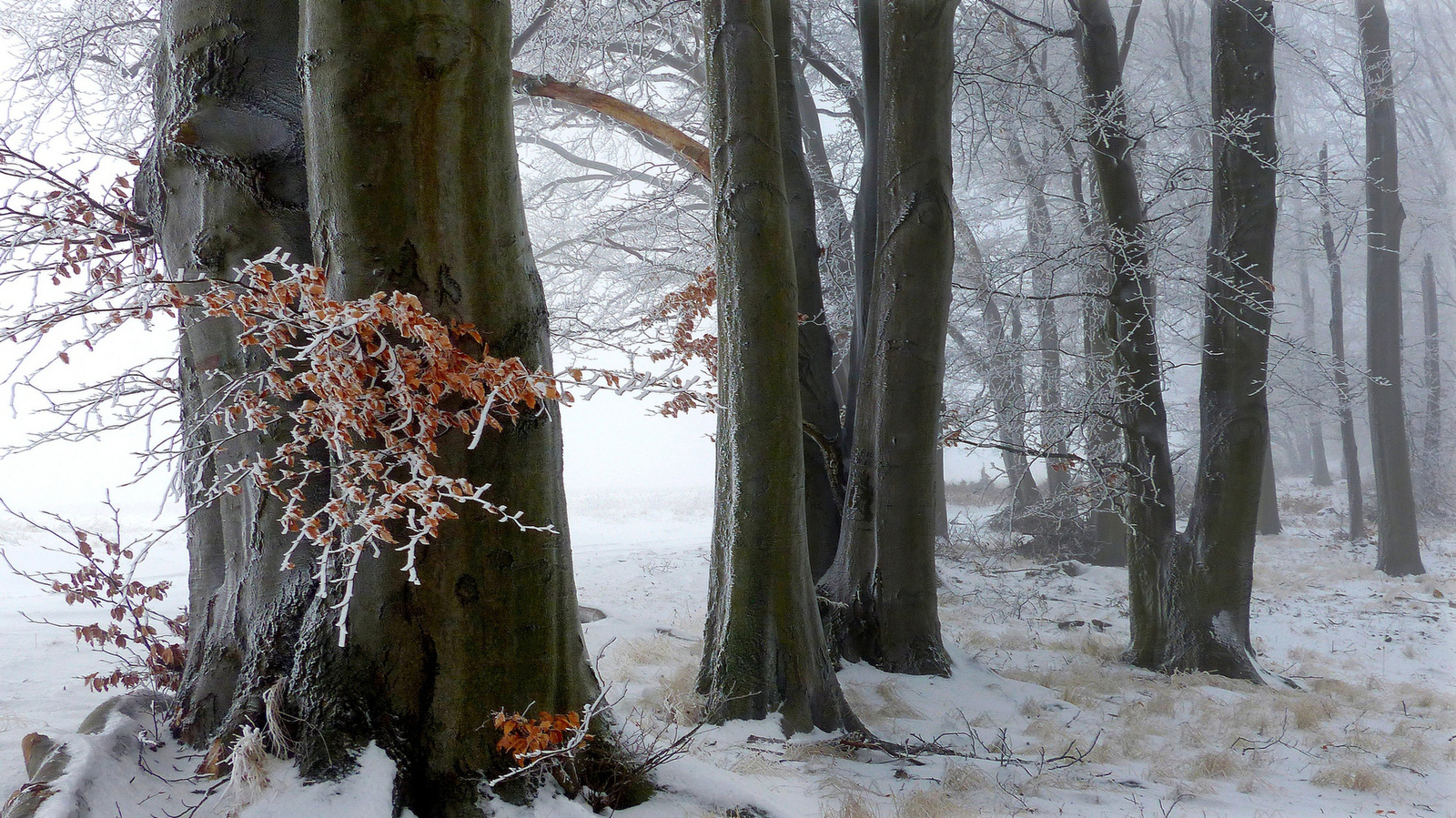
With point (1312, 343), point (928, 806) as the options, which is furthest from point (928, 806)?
point (1312, 343)

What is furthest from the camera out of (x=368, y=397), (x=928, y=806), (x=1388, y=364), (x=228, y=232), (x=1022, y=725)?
(x=1388, y=364)

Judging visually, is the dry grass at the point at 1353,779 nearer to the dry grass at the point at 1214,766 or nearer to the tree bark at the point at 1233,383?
the dry grass at the point at 1214,766

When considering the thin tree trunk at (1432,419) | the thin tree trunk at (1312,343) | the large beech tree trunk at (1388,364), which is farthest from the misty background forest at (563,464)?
the thin tree trunk at (1312,343)

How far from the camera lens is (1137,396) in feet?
19.4

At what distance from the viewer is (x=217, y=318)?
243 centimetres

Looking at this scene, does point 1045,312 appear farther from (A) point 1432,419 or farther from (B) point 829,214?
(A) point 1432,419

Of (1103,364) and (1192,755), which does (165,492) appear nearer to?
(1192,755)

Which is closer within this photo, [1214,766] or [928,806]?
[928,806]

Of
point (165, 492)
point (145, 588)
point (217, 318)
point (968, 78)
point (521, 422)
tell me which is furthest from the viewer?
→ point (968, 78)

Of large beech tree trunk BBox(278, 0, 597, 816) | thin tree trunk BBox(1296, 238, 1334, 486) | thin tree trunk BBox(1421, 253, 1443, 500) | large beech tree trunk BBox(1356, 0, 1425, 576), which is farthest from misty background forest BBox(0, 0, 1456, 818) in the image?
thin tree trunk BBox(1296, 238, 1334, 486)

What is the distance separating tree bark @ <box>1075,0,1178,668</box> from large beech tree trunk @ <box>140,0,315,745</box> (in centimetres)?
546

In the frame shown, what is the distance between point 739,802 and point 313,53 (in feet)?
8.36

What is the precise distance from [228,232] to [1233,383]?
6295 mm

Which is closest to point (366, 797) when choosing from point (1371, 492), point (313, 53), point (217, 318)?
point (217, 318)
